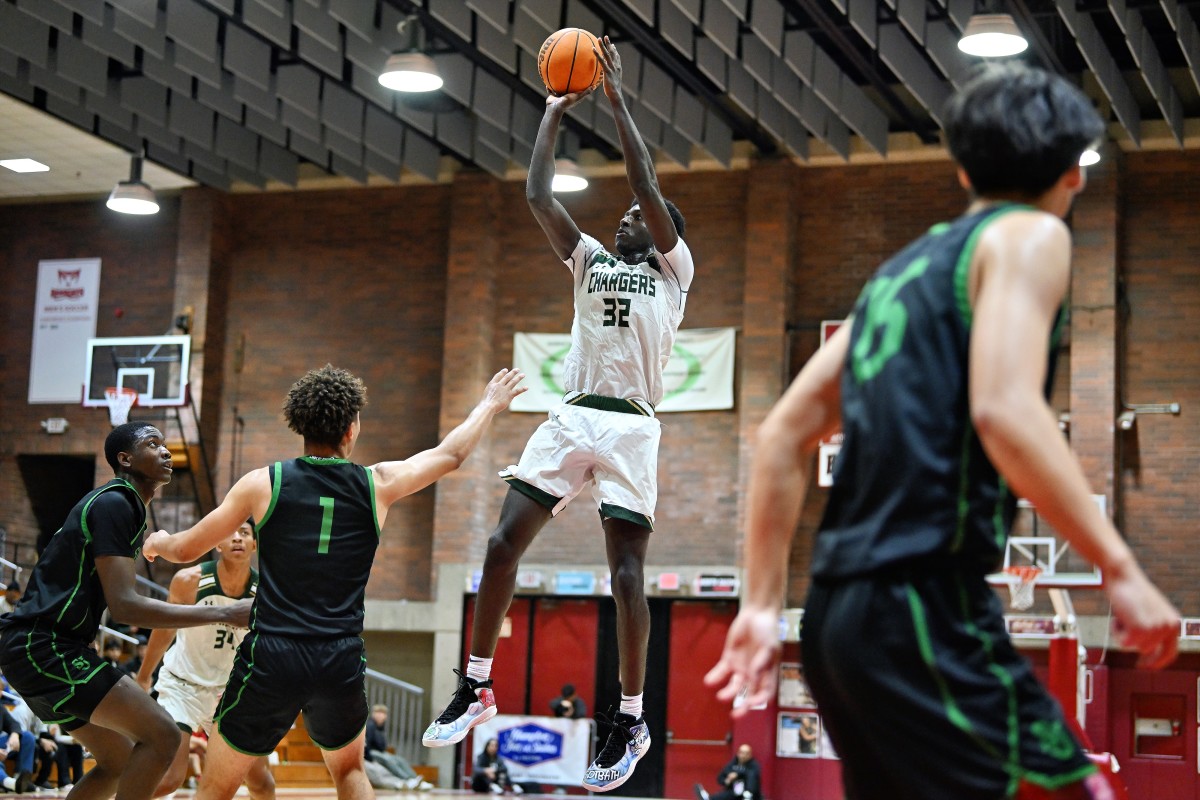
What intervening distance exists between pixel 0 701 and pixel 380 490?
1141cm

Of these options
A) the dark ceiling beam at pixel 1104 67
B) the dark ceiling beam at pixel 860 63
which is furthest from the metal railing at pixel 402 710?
the dark ceiling beam at pixel 1104 67

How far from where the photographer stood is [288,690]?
599cm

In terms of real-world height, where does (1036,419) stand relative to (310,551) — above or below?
above

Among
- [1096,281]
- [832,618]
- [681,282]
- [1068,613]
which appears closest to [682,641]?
[1068,613]

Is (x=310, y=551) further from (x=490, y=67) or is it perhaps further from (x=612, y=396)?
(x=490, y=67)

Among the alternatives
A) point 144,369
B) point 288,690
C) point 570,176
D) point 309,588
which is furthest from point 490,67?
point 288,690

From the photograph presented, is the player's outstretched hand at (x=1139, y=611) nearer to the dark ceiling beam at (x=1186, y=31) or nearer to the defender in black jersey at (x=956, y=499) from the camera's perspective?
the defender in black jersey at (x=956, y=499)

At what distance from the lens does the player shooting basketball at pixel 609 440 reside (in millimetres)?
6910

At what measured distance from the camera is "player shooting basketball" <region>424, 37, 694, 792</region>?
6910 millimetres

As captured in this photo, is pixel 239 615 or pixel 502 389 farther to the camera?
pixel 502 389

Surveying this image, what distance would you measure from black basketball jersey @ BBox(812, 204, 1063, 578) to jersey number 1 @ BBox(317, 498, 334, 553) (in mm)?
3432

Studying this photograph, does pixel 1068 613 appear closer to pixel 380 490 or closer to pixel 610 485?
pixel 610 485

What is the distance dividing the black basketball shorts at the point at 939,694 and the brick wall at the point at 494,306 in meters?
17.8

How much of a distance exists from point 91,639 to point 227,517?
1.43m
